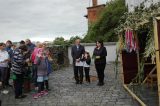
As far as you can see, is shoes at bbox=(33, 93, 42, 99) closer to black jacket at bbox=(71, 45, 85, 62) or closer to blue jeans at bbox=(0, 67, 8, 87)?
blue jeans at bbox=(0, 67, 8, 87)

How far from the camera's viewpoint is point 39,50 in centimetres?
1523

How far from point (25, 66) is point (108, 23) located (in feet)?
80.6

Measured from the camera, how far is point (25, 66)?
579 inches

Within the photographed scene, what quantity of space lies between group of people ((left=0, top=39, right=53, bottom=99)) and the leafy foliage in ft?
70.0

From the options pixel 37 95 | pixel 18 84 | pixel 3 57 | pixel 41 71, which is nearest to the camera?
pixel 18 84

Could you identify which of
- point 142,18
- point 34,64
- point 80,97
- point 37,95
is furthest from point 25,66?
point 142,18

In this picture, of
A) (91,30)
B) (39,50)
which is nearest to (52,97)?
(39,50)

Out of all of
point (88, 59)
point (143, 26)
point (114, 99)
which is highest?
point (143, 26)

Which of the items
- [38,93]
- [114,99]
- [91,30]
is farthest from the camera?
[91,30]

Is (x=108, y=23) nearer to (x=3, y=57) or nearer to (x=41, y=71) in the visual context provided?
(x=3, y=57)

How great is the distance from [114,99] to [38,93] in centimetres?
272

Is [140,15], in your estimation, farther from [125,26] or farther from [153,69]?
[153,69]

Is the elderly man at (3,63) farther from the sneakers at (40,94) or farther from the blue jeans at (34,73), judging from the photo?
the sneakers at (40,94)

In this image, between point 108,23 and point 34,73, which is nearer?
point 34,73
